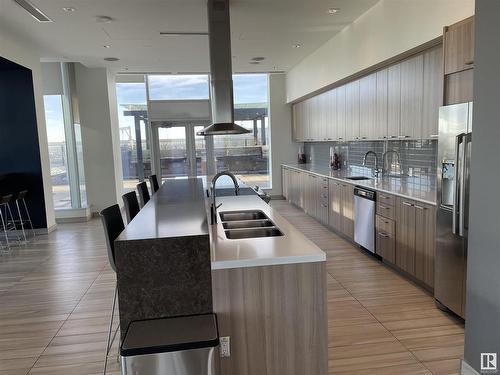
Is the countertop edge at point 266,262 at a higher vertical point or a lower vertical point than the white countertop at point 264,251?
lower

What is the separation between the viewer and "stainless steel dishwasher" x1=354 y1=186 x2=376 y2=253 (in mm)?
4586

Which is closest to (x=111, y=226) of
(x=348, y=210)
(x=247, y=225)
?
(x=247, y=225)

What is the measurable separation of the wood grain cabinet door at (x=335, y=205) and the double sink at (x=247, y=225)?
8.40ft

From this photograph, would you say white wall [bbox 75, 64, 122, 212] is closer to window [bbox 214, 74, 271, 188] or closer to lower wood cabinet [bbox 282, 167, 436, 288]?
window [bbox 214, 74, 271, 188]

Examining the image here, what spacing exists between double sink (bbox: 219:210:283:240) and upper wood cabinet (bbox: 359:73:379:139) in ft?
8.42

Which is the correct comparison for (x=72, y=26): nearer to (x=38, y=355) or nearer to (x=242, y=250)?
(x=38, y=355)

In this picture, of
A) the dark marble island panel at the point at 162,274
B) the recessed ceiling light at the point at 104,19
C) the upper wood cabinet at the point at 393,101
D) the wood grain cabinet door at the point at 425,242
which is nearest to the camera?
the dark marble island panel at the point at 162,274

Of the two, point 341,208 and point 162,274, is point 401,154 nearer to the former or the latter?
point 341,208

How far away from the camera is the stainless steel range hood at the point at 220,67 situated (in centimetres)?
433

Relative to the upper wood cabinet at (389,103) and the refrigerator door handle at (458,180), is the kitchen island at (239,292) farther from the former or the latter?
the upper wood cabinet at (389,103)

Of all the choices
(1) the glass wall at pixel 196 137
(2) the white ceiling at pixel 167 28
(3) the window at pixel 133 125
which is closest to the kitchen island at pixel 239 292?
(2) the white ceiling at pixel 167 28

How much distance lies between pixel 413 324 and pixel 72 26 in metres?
5.25

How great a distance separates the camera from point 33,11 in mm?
4445

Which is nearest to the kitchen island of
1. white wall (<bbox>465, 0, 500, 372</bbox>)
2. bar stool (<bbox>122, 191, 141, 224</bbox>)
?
white wall (<bbox>465, 0, 500, 372</bbox>)
